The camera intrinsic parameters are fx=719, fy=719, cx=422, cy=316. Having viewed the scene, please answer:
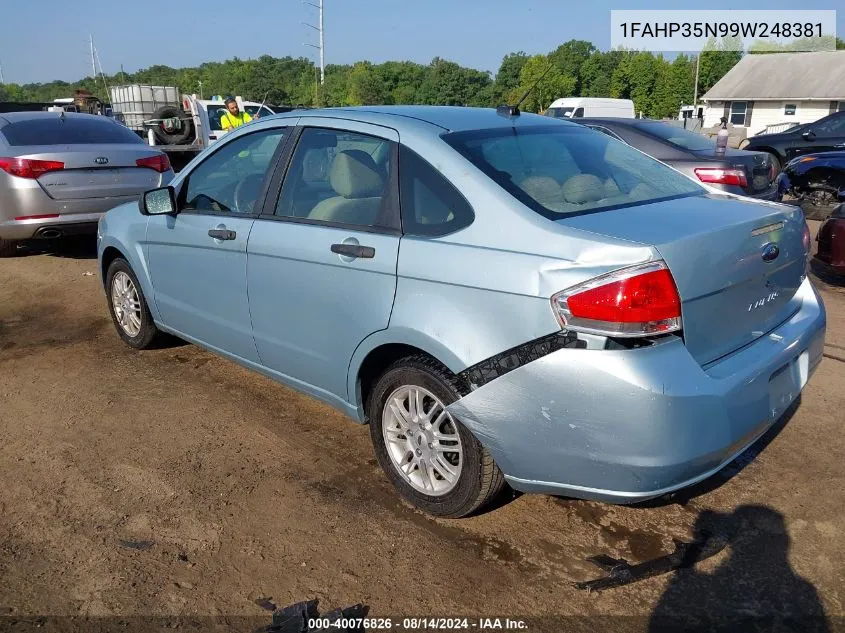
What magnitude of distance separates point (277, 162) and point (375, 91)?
83.3 m

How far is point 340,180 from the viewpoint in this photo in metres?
3.49

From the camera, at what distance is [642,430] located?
7.91 ft

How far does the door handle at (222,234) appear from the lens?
12.5ft

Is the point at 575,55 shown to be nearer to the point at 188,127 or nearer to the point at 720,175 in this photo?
the point at 188,127

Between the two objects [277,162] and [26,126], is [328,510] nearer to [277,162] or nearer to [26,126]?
[277,162]

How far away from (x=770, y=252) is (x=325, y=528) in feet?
7.08

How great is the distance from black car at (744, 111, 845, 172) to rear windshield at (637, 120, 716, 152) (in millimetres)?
6057

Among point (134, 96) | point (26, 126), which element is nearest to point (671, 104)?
point (134, 96)

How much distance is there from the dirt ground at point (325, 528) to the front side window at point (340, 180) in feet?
4.10

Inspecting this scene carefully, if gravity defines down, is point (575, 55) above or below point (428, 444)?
above

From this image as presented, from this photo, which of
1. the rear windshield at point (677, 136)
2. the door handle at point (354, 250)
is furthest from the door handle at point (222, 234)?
the rear windshield at point (677, 136)

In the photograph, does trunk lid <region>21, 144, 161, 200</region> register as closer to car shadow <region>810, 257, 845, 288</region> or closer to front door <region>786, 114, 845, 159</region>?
car shadow <region>810, 257, 845, 288</region>

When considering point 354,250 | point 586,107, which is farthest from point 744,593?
point 586,107

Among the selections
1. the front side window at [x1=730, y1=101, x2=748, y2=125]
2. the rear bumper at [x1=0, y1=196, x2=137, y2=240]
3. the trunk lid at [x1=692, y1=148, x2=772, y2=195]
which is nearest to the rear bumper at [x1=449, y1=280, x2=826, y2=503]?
the trunk lid at [x1=692, y1=148, x2=772, y2=195]
